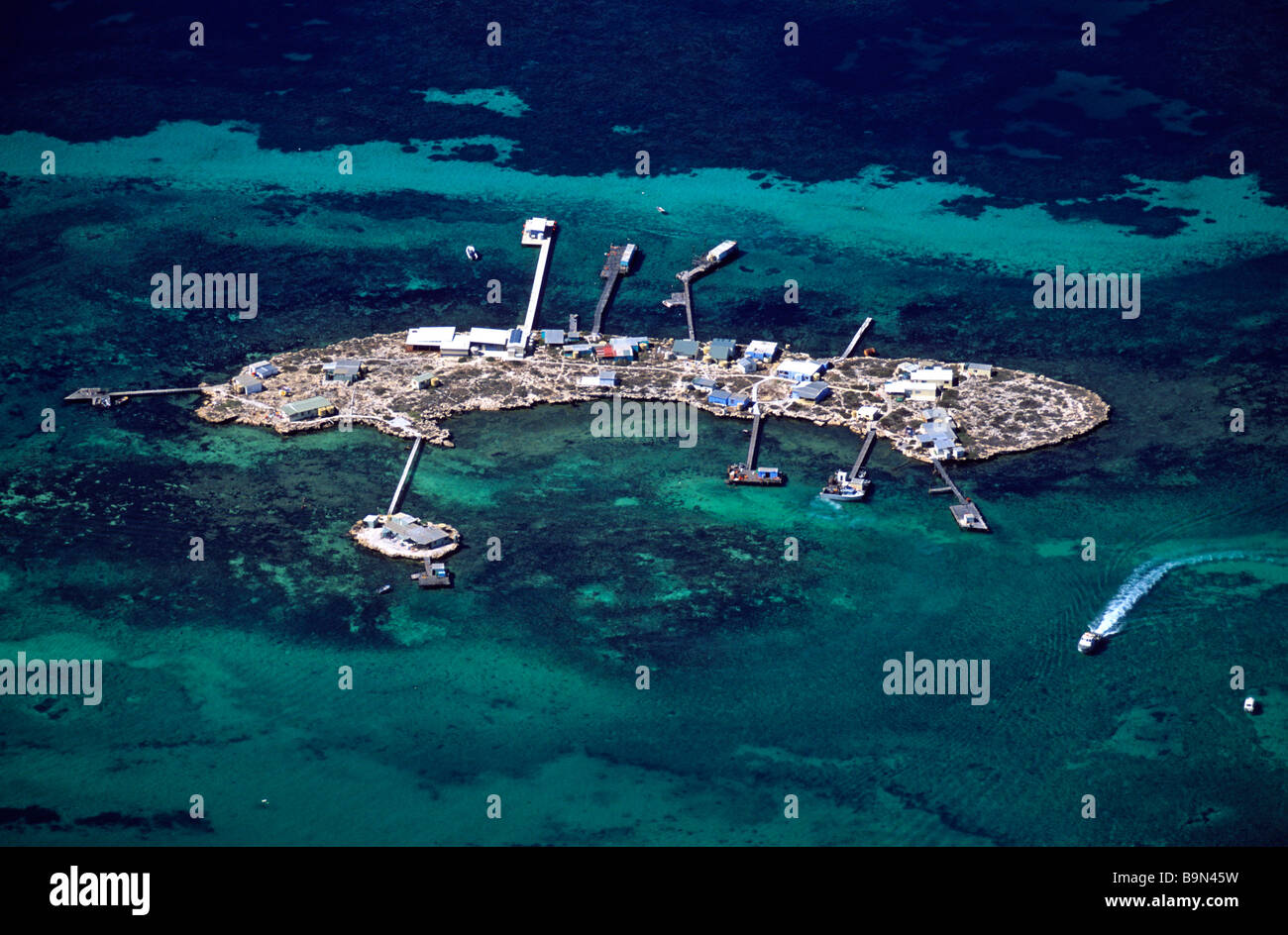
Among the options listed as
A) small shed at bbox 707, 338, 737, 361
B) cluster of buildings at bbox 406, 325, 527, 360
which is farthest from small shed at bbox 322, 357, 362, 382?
small shed at bbox 707, 338, 737, 361

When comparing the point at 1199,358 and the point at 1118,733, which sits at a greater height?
the point at 1199,358

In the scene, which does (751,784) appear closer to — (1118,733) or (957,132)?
(1118,733)

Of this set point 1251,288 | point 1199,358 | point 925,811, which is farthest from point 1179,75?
point 925,811

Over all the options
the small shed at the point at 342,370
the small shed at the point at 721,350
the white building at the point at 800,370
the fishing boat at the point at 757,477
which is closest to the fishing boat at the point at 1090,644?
the fishing boat at the point at 757,477

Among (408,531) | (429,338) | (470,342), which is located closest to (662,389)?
(470,342)

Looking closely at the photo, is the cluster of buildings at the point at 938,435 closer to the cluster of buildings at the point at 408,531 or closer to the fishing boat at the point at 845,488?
the fishing boat at the point at 845,488

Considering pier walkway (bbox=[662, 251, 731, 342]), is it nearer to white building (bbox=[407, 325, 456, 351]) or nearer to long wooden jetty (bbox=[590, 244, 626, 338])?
long wooden jetty (bbox=[590, 244, 626, 338])

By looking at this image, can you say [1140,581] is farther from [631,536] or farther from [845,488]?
[631,536]
